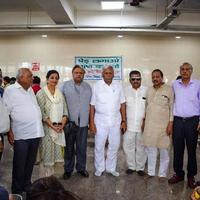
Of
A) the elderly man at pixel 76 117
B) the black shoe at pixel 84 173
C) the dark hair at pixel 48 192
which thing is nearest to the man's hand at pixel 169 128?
the elderly man at pixel 76 117

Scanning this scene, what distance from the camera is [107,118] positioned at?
4.31 meters

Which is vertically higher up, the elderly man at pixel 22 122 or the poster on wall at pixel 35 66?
the poster on wall at pixel 35 66

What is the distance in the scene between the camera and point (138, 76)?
4.42m

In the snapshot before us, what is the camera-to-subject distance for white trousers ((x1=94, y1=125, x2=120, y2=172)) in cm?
436

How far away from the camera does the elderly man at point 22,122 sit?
3.34 metres

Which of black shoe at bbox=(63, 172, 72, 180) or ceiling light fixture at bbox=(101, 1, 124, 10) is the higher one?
ceiling light fixture at bbox=(101, 1, 124, 10)

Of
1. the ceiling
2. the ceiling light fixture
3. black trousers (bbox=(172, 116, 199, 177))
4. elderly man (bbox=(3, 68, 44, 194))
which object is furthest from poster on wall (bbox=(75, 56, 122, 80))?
elderly man (bbox=(3, 68, 44, 194))

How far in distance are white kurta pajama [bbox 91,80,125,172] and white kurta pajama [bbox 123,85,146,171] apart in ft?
0.45

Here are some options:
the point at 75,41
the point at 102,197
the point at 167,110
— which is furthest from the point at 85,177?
the point at 75,41

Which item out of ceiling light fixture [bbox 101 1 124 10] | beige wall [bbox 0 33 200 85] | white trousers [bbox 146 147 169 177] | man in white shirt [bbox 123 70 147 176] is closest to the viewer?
white trousers [bbox 146 147 169 177]

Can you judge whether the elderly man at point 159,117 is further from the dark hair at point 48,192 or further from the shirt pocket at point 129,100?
the dark hair at point 48,192

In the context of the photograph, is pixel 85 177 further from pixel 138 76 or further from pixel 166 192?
pixel 138 76

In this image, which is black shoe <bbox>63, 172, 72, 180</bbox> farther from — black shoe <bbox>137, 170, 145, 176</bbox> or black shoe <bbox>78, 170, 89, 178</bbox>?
black shoe <bbox>137, 170, 145, 176</bbox>

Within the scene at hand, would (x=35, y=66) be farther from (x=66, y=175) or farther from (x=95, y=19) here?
(x=66, y=175)
